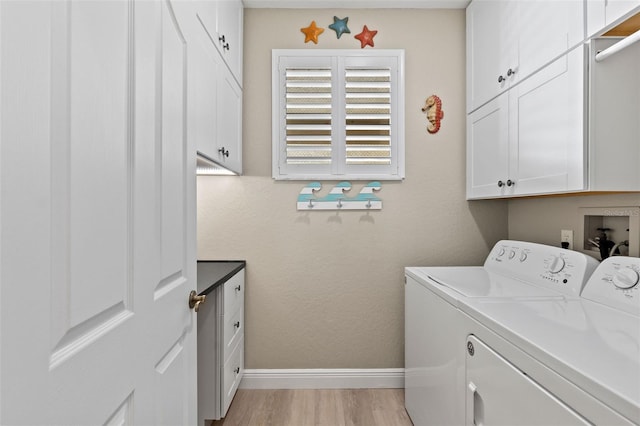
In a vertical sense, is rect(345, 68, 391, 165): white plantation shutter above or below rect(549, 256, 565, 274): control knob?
above

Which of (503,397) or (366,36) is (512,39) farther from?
(503,397)

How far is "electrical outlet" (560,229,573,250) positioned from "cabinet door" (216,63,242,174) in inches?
75.0

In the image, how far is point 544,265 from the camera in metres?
1.69

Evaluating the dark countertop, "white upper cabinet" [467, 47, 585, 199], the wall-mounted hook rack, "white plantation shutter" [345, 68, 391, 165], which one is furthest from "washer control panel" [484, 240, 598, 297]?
the dark countertop

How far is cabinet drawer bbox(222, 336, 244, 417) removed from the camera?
76.0 inches

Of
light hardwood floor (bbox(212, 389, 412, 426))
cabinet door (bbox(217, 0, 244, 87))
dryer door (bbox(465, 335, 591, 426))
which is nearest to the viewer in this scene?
dryer door (bbox(465, 335, 591, 426))

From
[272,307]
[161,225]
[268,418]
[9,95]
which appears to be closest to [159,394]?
[161,225]

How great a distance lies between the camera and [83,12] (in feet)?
1.93

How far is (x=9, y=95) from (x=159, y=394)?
77 centimetres

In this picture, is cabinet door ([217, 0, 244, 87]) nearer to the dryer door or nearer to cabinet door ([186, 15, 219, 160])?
cabinet door ([186, 15, 219, 160])

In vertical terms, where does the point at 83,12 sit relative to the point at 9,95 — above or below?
above

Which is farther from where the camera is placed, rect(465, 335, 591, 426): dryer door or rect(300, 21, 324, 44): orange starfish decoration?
rect(300, 21, 324, 44): orange starfish decoration

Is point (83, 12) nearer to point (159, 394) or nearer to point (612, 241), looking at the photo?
point (159, 394)

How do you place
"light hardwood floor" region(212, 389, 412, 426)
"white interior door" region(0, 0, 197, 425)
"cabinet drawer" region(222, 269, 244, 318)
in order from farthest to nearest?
"light hardwood floor" region(212, 389, 412, 426), "cabinet drawer" region(222, 269, 244, 318), "white interior door" region(0, 0, 197, 425)
